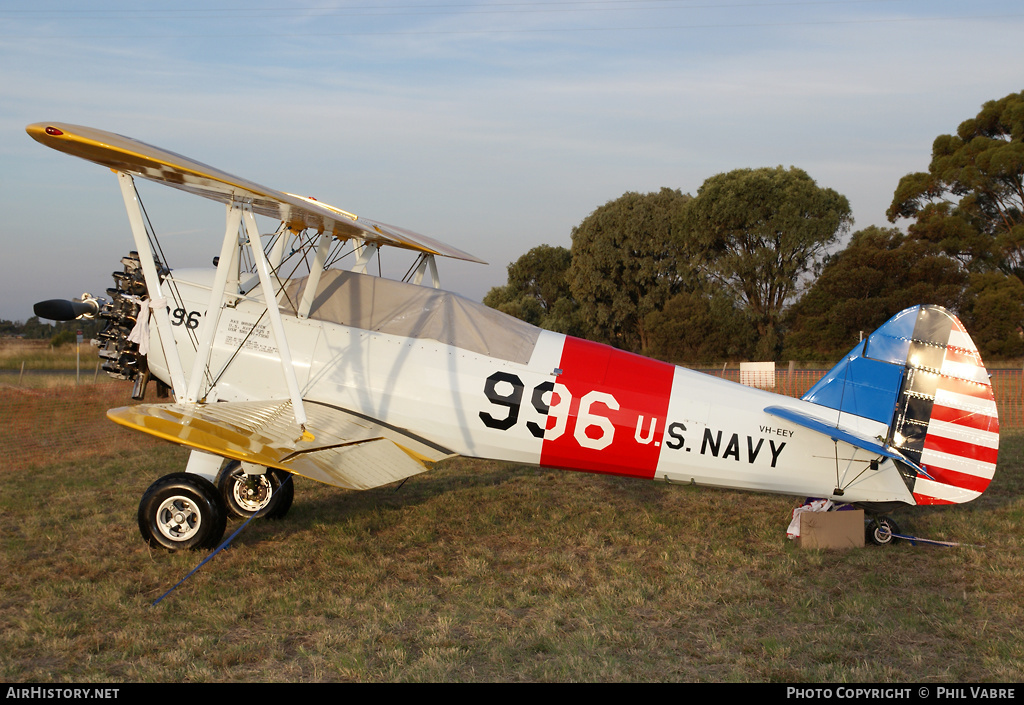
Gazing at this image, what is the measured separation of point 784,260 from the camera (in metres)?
29.4

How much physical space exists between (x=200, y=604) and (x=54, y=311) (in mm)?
3044

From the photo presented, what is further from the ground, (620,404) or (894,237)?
(894,237)

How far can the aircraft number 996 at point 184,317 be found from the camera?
19.1 ft

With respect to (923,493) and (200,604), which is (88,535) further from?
(923,493)

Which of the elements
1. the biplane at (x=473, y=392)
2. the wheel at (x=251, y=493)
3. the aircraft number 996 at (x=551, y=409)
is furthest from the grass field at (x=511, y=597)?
the aircraft number 996 at (x=551, y=409)

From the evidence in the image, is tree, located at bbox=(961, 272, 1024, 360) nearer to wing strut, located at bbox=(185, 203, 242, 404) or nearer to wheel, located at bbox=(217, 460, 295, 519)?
wheel, located at bbox=(217, 460, 295, 519)

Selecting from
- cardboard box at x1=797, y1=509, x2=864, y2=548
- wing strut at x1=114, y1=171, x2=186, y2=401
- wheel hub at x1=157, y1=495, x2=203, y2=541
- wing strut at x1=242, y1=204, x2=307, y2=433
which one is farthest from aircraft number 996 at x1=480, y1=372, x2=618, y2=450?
wing strut at x1=114, y1=171, x2=186, y2=401

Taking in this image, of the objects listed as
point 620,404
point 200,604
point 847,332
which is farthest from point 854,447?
point 847,332

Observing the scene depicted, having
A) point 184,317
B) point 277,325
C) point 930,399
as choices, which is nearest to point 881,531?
point 930,399

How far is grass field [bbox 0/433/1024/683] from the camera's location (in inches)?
136

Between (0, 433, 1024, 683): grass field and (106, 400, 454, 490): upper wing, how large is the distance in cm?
70

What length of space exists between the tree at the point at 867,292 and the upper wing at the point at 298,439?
23833 millimetres

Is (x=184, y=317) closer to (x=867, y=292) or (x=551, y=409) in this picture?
(x=551, y=409)

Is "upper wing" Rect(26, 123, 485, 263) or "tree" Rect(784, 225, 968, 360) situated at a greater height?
"tree" Rect(784, 225, 968, 360)
